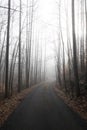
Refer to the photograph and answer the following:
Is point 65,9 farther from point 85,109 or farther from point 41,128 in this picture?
point 41,128

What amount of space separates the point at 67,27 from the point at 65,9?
98.7 inches

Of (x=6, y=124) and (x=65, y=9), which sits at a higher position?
(x=65, y=9)

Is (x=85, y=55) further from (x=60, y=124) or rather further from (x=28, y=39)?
(x=60, y=124)

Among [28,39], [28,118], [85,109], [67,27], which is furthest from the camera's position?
[28,39]

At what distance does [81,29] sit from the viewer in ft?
85.0

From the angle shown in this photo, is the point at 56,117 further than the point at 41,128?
Yes

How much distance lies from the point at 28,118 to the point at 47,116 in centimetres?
95

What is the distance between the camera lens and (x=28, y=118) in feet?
26.4

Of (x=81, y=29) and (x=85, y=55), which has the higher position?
(x=81, y=29)

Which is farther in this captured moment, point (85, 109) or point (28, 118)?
point (85, 109)

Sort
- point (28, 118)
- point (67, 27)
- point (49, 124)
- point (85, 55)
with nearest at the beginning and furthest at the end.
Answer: point (49, 124), point (28, 118), point (67, 27), point (85, 55)

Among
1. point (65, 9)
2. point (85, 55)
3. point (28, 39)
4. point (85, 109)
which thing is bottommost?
point (85, 109)

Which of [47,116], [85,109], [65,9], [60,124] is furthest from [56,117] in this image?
[65,9]

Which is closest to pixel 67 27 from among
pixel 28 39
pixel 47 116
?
pixel 28 39
